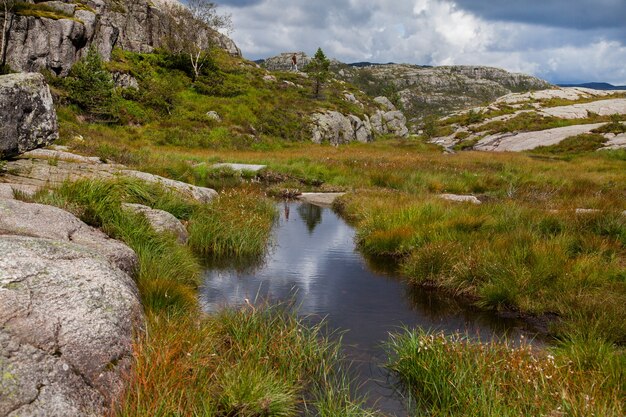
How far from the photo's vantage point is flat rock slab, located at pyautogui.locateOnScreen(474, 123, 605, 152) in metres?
50.0

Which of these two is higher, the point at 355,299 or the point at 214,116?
the point at 214,116

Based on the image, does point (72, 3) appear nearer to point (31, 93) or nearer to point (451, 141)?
Result: point (31, 93)

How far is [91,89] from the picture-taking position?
3966 centimetres

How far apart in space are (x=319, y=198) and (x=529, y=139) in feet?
133

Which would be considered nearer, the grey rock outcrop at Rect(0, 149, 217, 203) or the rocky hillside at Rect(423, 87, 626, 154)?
the grey rock outcrop at Rect(0, 149, 217, 203)

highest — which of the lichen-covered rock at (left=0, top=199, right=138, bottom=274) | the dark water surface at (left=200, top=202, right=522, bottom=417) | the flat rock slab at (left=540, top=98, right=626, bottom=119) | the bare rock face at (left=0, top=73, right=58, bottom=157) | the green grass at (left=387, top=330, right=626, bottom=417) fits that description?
the flat rock slab at (left=540, top=98, right=626, bottom=119)

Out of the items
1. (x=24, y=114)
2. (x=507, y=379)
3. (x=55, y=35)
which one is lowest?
(x=507, y=379)

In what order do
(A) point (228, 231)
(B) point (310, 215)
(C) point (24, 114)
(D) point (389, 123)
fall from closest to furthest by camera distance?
(C) point (24, 114) → (A) point (228, 231) → (B) point (310, 215) → (D) point (389, 123)

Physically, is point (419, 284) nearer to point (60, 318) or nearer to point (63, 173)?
point (60, 318)

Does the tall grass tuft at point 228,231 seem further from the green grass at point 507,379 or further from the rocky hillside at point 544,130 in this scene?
the rocky hillside at point 544,130

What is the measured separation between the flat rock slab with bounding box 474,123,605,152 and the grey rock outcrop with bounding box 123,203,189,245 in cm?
4496

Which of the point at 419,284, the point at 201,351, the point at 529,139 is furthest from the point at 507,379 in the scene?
the point at 529,139

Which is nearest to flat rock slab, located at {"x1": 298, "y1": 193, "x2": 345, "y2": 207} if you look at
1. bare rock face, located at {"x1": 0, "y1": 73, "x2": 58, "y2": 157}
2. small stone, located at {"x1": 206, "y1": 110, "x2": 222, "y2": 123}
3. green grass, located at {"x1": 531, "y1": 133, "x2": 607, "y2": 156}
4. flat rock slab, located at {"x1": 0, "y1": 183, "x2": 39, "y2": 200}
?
bare rock face, located at {"x1": 0, "y1": 73, "x2": 58, "y2": 157}

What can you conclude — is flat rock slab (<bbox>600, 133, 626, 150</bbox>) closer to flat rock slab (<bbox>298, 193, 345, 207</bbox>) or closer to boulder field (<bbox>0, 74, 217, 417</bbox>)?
flat rock slab (<bbox>298, 193, 345, 207</bbox>)
